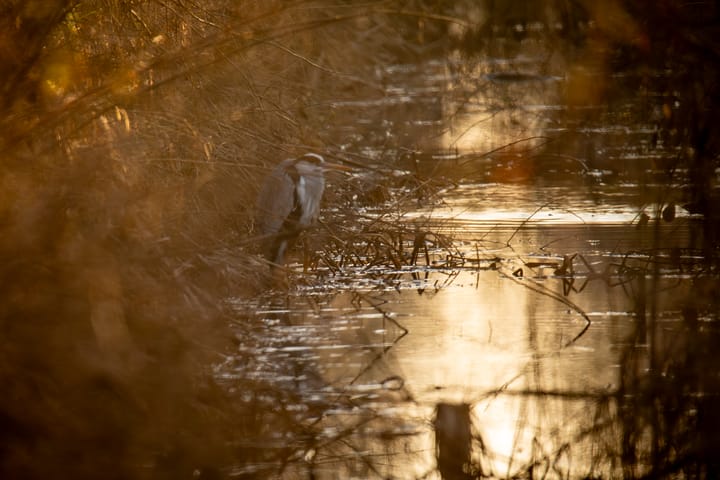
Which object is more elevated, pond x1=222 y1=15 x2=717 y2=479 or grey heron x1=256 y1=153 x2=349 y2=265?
grey heron x1=256 y1=153 x2=349 y2=265

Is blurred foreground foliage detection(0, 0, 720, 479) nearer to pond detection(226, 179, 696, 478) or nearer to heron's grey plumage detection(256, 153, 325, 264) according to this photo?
heron's grey plumage detection(256, 153, 325, 264)

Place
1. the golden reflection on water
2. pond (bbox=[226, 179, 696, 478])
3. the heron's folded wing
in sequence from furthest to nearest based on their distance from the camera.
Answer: the heron's folded wing → the golden reflection on water → pond (bbox=[226, 179, 696, 478])

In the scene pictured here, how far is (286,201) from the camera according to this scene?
769 cm

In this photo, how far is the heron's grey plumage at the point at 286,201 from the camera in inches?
305

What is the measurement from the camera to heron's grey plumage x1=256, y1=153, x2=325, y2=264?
773cm

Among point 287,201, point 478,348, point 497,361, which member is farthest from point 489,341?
point 287,201

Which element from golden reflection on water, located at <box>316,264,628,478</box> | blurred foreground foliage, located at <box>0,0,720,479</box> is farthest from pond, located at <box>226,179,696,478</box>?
blurred foreground foliage, located at <box>0,0,720,479</box>

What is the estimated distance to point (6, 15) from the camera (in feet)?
17.2

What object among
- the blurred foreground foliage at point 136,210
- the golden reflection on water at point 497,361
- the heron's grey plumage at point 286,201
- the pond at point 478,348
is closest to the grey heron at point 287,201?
the heron's grey plumage at point 286,201

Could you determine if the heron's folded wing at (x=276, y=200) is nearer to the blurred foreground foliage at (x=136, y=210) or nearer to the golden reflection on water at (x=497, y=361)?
the blurred foreground foliage at (x=136, y=210)

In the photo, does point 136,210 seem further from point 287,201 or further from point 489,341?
point 489,341

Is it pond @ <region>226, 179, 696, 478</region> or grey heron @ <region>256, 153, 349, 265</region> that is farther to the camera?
grey heron @ <region>256, 153, 349, 265</region>

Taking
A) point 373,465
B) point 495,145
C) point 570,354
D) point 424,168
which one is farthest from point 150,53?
point 495,145

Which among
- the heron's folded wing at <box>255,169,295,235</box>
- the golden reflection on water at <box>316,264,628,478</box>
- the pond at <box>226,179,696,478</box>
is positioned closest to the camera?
the pond at <box>226,179,696,478</box>
